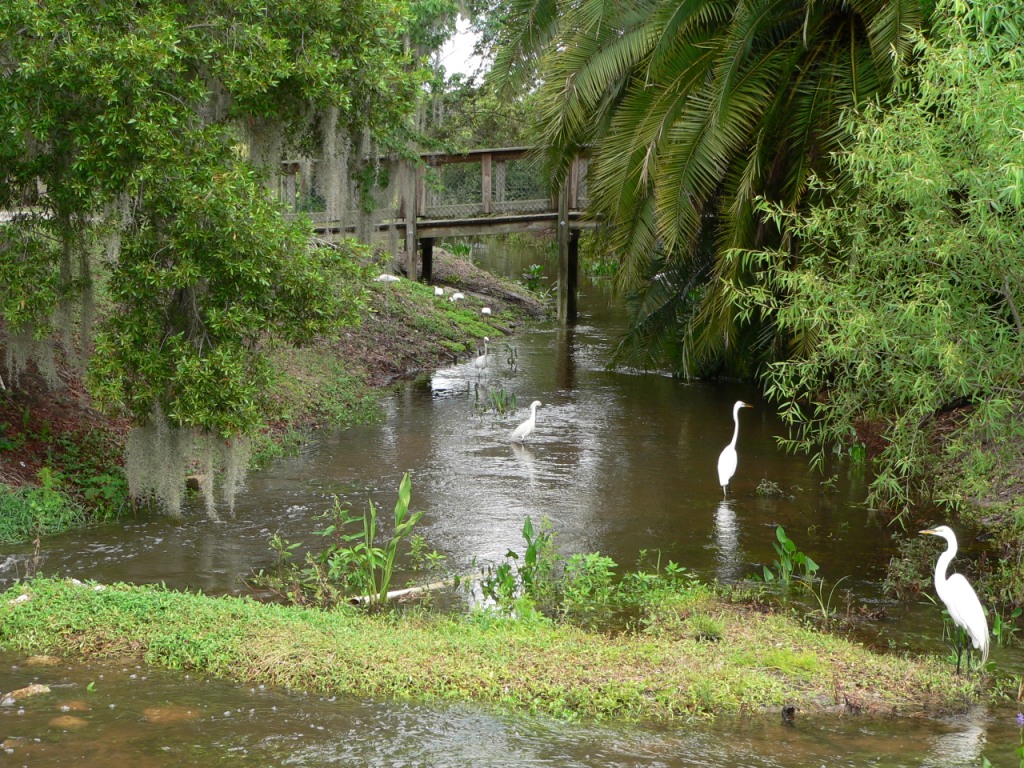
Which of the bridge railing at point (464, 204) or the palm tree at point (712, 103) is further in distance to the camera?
the bridge railing at point (464, 204)

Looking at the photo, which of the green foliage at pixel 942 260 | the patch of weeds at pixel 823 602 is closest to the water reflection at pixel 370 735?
the patch of weeds at pixel 823 602

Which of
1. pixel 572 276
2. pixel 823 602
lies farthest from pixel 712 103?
pixel 572 276

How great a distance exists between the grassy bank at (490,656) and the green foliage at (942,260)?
191 centimetres

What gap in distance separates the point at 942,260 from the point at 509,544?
4.25m

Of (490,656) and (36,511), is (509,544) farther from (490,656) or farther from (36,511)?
(36,511)

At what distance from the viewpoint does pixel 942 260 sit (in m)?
7.60

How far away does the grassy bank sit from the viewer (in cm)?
604

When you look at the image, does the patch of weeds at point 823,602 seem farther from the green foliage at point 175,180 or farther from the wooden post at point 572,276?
the wooden post at point 572,276

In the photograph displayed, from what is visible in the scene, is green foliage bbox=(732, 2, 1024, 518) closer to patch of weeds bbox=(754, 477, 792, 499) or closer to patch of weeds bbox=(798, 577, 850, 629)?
patch of weeds bbox=(798, 577, 850, 629)

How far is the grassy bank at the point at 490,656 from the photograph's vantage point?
604 cm

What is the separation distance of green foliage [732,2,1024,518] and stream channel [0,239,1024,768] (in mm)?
1676

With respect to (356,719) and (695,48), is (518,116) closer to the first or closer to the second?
(695,48)

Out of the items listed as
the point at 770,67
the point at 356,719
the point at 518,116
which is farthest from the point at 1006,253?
the point at 518,116

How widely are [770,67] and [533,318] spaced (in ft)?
44.0
